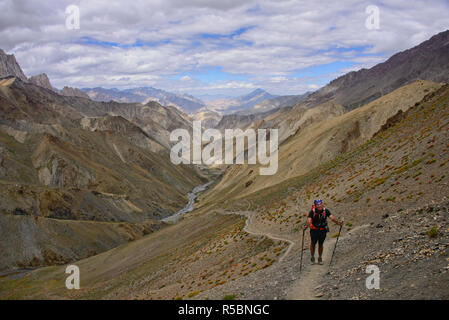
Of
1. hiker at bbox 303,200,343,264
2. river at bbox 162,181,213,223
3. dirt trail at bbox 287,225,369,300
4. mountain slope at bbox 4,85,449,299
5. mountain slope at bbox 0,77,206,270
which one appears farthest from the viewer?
river at bbox 162,181,213,223

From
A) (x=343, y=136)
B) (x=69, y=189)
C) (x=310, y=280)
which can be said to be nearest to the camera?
(x=310, y=280)

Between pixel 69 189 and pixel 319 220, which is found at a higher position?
pixel 69 189

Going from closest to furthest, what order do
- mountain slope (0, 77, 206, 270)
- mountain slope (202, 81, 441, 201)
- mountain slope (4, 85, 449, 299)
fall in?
mountain slope (4, 85, 449, 299) → mountain slope (0, 77, 206, 270) → mountain slope (202, 81, 441, 201)

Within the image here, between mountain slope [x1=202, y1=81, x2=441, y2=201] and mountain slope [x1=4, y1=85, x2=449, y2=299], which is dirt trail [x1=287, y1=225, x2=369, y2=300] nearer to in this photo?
mountain slope [x1=4, y1=85, x2=449, y2=299]

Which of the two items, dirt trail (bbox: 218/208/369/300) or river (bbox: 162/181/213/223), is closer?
dirt trail (bbox: 218/208/369/300)

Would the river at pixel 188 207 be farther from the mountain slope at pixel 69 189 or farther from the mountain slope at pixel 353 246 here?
the mountain slope at pixel 353 246

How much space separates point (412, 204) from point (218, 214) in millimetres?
37894

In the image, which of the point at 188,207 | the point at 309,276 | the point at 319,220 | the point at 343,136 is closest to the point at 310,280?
the point at 309,276

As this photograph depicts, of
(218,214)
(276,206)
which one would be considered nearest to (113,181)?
(218,214)

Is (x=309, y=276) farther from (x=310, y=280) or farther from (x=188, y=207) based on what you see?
(x=188, y=207)

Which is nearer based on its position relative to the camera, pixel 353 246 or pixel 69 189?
pixel 353 246

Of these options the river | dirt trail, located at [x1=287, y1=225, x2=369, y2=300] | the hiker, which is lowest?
dirt trail, located at [x1=287, y1=225, x2=369, y2=300]

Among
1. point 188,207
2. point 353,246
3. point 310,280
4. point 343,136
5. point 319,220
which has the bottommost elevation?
point 310,280

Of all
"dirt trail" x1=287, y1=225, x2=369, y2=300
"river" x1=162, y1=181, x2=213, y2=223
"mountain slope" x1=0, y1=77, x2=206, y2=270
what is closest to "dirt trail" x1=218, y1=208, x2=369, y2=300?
"dirt trail" x1=287, y1=225, x2=369, y2=300
